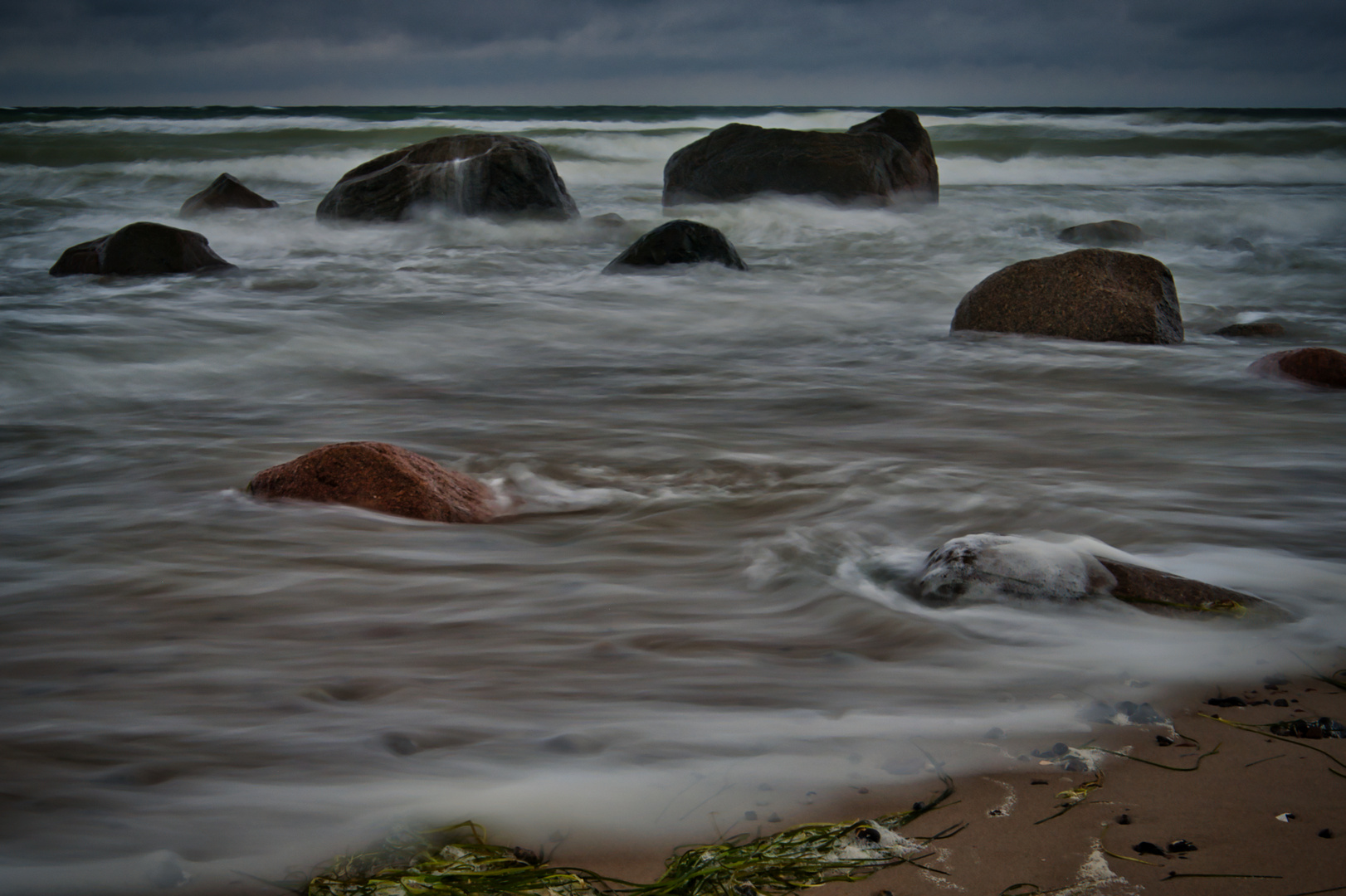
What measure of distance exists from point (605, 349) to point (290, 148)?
22.0 meters

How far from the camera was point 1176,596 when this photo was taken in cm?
245

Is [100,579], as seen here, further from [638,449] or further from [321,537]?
[638,449]

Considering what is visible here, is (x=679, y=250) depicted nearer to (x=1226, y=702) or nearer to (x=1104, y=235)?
(x=1104, y=235)

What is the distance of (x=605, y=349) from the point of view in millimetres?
6383

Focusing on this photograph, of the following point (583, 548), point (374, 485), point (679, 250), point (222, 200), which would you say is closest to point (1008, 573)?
point (583, 548)

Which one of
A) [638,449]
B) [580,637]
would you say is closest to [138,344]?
[638,449]

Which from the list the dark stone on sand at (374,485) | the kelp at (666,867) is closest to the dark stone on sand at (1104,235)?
the dark stone on sand at (374,485)

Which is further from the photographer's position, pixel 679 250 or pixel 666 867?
pixel 679 250

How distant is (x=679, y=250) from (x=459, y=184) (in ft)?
12.9

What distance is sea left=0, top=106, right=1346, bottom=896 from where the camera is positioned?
1824 mm

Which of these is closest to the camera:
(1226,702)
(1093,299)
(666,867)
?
(666,867)

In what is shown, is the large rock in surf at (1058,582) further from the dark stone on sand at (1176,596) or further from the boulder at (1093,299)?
the boulder at (1093,299)

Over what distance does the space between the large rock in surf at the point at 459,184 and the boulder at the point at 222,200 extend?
203 cm

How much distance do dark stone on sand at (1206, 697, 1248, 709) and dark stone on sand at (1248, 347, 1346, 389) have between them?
383 cm
